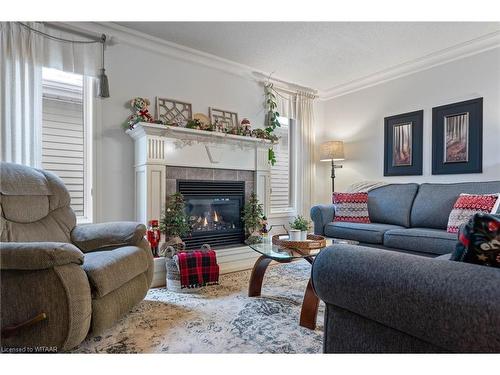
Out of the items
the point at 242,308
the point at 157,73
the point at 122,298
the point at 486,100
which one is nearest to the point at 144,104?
the point at 157,73

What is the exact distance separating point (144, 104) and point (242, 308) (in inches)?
88.2

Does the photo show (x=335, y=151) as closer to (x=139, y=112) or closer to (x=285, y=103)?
(x=285, y=103)

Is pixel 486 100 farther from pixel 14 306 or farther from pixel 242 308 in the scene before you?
pixel 14 306

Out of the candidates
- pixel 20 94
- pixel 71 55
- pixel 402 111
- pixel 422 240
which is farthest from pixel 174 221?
pixel 402 111

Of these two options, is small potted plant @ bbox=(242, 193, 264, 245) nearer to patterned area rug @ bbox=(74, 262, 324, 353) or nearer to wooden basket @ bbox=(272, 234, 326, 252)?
patterned area rug @ bbox=(74, 262, 324, 353)

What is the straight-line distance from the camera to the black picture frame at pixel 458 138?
322cm

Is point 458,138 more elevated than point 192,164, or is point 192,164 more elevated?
point 458,138

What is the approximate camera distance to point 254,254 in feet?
11.4

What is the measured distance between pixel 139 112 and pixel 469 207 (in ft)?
10.7

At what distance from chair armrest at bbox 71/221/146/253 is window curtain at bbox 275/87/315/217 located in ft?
9.13

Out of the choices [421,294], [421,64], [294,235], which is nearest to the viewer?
[421,294]

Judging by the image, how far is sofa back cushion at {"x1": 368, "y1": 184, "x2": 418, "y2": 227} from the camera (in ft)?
11.1

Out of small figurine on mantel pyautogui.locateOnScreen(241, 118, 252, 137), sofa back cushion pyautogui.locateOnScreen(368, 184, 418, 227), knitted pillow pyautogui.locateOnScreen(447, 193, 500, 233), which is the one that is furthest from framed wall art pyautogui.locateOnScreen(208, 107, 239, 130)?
Answer: knitted pillow pyautogui.locateOnScreen(447, 193, 500, 233)

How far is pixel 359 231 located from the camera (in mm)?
3213
